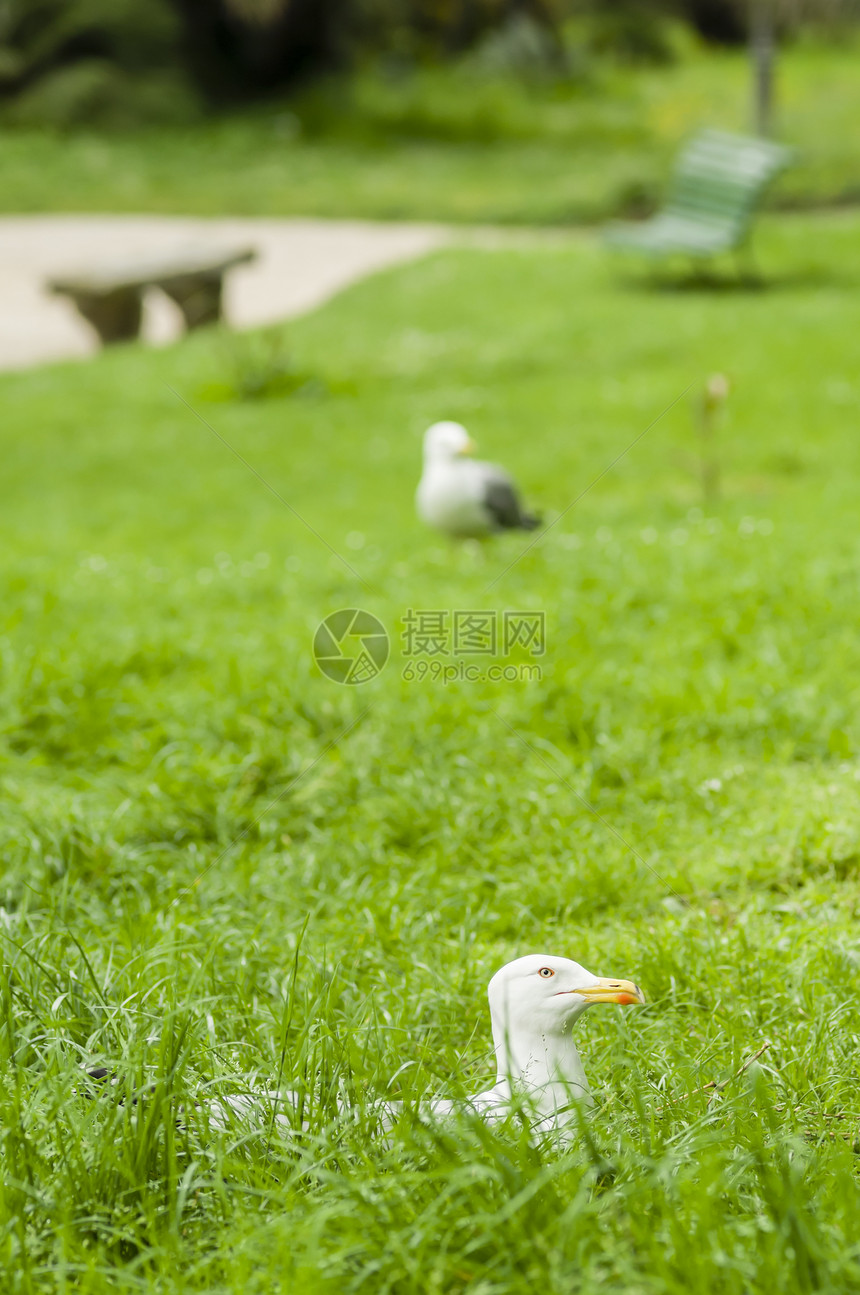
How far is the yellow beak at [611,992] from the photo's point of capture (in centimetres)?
199

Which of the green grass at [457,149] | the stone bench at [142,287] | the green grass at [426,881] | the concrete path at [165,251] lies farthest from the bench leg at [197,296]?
the green grass at [426,881]

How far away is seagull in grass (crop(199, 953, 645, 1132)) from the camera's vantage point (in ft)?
6.49

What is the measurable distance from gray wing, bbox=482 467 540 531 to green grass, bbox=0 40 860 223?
13.2 meters

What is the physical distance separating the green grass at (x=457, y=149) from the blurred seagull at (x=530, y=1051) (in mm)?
16500

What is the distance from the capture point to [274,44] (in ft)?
84.6

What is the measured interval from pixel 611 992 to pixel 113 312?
12.1 meters

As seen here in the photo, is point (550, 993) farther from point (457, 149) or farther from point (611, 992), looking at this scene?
point (457, 149)

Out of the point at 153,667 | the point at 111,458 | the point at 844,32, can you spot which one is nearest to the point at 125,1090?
the point at 153,667
